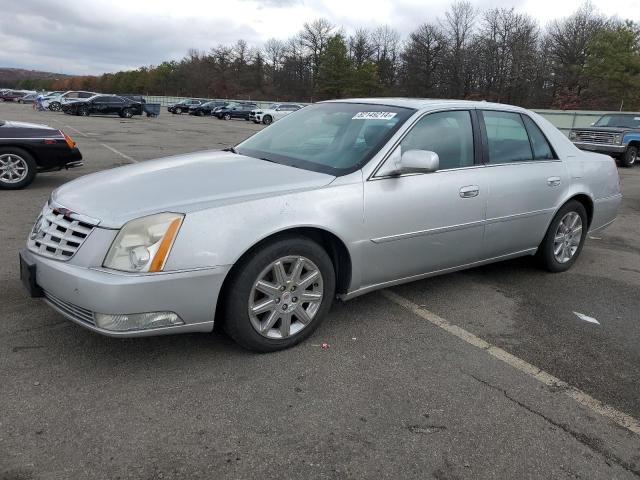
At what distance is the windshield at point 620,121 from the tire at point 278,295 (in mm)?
16812

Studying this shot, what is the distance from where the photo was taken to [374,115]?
4.09 meters

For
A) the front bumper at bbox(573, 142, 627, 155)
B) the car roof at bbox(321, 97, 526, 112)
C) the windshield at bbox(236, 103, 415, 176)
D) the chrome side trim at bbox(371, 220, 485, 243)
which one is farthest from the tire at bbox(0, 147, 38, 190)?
the front bumper at bbox(573, 142, 627, 155)

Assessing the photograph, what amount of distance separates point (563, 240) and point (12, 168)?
7855mm

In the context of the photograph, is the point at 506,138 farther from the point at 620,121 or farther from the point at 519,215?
the point at 620,121

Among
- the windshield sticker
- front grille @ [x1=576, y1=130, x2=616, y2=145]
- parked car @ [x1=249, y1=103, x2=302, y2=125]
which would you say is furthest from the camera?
parked car @ [x1=249, y1=103, x2=302, y2=125]

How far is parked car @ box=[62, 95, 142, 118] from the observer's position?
35.3 metres

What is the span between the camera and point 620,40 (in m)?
47.2

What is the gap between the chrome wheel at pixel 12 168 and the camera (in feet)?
27.1

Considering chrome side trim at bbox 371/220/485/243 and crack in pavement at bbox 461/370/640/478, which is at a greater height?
chrome side trim at bbox 371/220/485/243

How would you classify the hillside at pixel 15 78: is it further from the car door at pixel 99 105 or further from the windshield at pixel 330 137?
the windshield at pixel 330 137

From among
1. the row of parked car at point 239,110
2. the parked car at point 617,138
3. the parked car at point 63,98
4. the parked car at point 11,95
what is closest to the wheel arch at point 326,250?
the parked car at point 617,138

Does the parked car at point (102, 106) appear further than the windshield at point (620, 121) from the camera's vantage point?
Yes

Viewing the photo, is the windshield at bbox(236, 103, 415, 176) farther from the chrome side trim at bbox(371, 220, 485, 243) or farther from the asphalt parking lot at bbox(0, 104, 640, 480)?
the asphalt parking lot at bbox(0, 104, 640, 480)

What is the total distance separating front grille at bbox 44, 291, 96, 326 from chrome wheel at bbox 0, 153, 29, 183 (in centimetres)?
627
